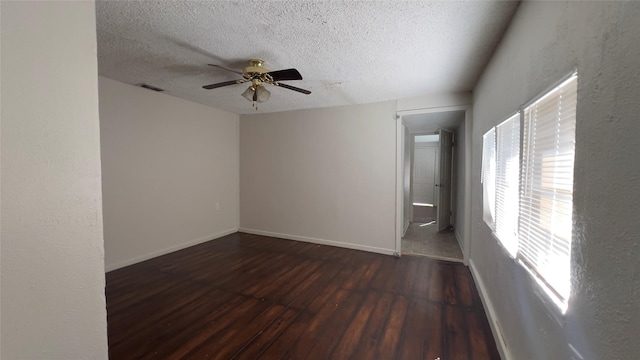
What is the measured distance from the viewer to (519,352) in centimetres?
143

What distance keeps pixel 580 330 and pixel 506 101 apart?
1482 mm

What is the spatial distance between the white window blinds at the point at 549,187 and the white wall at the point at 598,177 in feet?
0.25

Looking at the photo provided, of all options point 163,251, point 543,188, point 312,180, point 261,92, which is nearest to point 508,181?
point 543,188

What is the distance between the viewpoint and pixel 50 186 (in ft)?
2.86

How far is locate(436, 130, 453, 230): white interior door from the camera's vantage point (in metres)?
4.90

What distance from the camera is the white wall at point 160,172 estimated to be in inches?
121

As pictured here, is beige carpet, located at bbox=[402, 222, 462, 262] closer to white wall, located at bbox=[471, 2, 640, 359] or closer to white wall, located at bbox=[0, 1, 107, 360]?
white wall, located at bbox=[471, 2, 640, 359]

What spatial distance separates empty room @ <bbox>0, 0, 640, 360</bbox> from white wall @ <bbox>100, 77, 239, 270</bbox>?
0.03m

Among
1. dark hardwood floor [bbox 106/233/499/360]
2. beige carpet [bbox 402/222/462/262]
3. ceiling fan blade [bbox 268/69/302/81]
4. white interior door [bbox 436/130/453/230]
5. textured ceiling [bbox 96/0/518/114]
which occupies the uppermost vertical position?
textured ceiling [bbox 96/0/518/114]

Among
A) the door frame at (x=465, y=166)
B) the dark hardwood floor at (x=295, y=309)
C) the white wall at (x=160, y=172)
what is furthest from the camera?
the door frame at (x=465, y=166)

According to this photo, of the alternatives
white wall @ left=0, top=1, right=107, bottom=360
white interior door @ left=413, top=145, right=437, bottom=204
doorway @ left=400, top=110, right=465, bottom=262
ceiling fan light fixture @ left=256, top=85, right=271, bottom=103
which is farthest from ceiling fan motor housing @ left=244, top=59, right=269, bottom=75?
white interior door @ left=413, top=145, right=437, bottom=204

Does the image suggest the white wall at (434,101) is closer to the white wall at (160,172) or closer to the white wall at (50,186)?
the white wall at (160,172)

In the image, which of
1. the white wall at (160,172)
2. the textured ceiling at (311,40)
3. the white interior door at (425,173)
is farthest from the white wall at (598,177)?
the white interior door at (425,173)

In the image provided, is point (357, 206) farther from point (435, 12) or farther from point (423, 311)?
point (435, 12)
